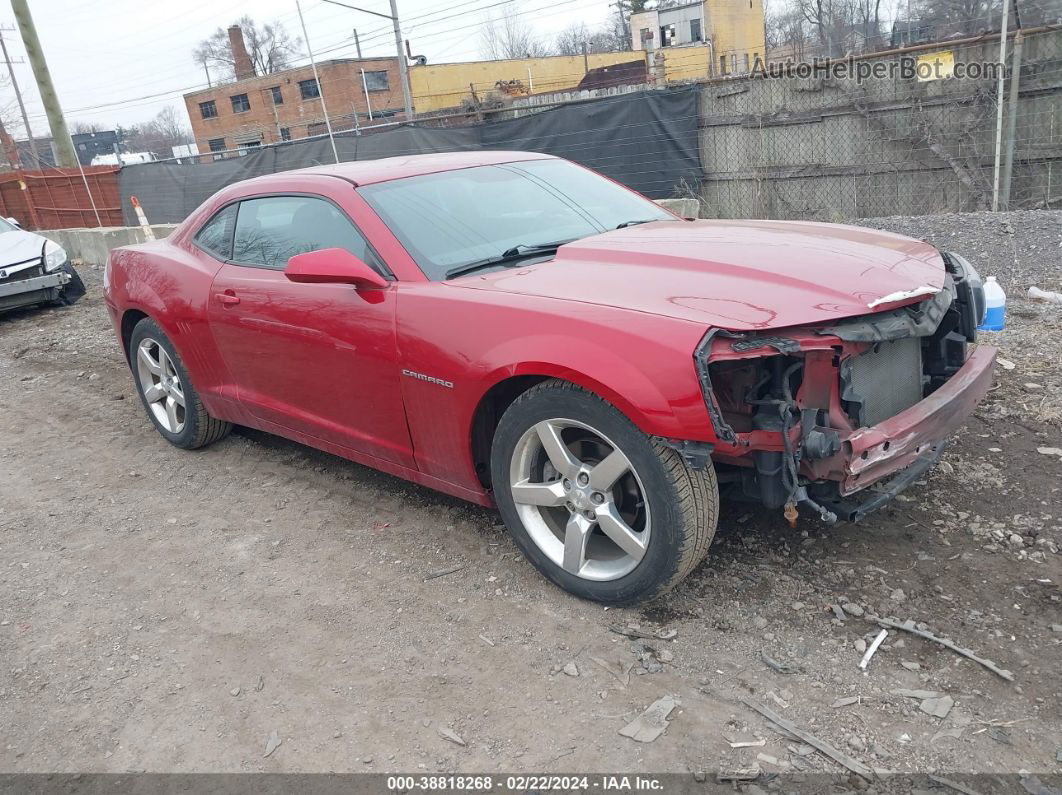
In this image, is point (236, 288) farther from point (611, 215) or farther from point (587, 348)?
point (587, 348)

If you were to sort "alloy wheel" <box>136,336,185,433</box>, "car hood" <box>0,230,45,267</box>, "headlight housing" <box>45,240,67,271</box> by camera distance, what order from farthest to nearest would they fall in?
"headlight housing" <box>45,240,67,271</box>, "car hood" <box>0,230,45,267</box>, "alloy wheel" <box>136,336,185,433</box>

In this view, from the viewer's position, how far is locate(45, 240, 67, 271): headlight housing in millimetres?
9984

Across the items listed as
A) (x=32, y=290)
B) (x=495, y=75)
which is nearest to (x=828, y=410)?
(x=32, y=290)

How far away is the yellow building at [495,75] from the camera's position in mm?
40250

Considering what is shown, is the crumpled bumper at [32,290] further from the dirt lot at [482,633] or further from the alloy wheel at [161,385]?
the dirt lot at [482,633]

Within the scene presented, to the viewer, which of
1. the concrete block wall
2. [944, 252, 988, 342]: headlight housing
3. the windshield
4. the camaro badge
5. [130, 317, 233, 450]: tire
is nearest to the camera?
the camaro badge

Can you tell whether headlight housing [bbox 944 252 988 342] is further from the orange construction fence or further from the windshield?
the orange construction fence

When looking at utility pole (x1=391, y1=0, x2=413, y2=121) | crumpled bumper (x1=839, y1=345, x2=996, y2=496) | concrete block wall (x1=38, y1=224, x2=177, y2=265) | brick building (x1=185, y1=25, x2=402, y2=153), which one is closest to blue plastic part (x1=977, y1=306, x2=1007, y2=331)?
crumpled bumper (x1=839, y1=345, x2=996, y2=496)

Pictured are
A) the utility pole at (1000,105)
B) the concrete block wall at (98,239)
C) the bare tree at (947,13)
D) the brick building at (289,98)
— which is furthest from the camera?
the brick building at (289,98)

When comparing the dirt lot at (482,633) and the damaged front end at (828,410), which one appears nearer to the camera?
the dirt lot at (482,633)

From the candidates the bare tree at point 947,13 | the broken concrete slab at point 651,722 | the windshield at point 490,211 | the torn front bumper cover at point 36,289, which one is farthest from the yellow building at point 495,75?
the broken concrete slab at point 651,722

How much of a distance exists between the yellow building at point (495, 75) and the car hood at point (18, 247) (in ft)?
98.5

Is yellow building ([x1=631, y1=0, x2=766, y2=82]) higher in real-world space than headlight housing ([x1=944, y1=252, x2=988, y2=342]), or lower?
higher

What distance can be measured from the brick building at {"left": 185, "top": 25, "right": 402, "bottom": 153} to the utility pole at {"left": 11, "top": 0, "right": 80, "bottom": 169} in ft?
103
